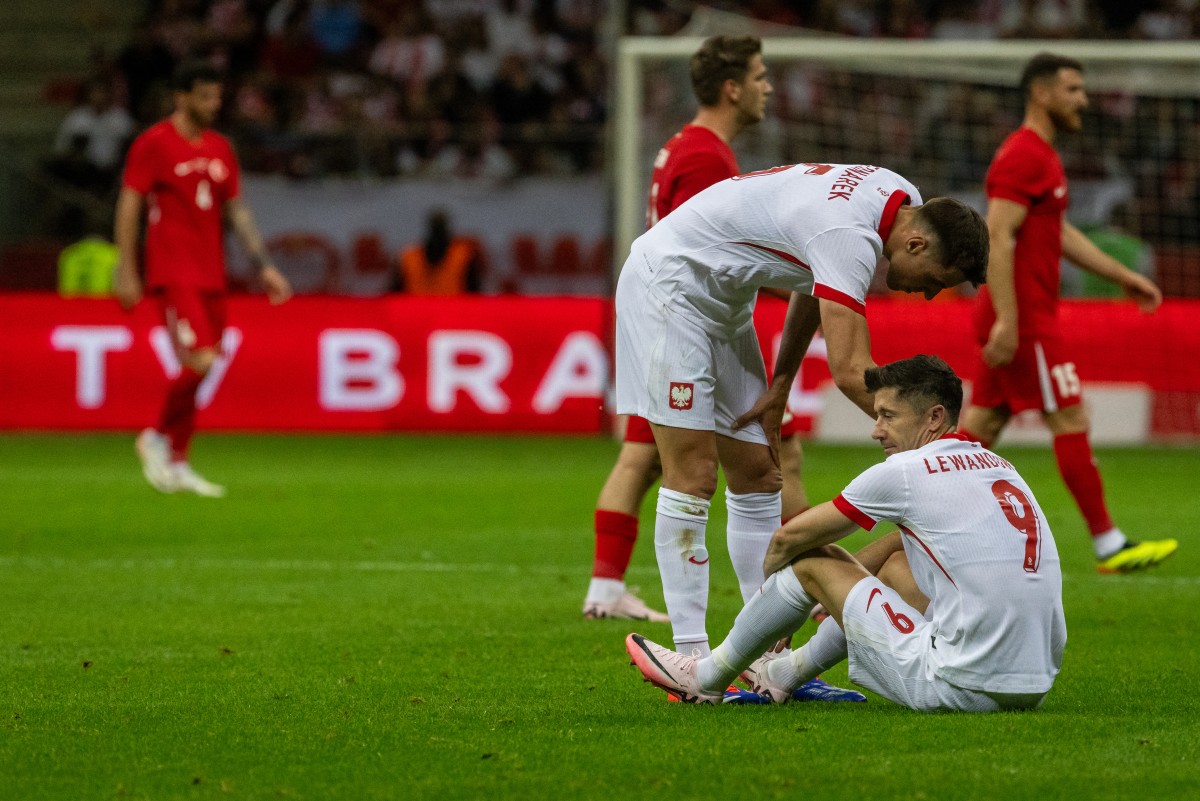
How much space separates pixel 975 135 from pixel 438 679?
12.0 m

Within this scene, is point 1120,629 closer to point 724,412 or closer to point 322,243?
point 724,412

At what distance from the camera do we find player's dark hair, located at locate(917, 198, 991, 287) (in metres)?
4.57

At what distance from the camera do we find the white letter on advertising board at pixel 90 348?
14969mm

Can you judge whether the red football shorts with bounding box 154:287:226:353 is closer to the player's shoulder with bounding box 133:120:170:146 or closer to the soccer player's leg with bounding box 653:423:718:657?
the player's shoulder with bounding box 133:120:170:146

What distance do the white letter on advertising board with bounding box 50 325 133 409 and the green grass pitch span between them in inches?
176

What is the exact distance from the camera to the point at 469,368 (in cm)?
1509

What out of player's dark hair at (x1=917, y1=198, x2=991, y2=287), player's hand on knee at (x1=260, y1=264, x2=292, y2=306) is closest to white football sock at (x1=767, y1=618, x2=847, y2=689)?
player's dark hair at (x1=917, y1=198, x2=991, y2=287)

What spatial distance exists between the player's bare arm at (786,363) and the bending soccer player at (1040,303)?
108 inches

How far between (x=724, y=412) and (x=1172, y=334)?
384 inches

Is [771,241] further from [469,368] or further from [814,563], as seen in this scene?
[469,368]

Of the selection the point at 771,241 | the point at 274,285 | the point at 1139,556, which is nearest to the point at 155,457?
the point at 274,285

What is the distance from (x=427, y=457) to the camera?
13594 millimetres

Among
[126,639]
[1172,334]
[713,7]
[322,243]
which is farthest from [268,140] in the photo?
[126,639]

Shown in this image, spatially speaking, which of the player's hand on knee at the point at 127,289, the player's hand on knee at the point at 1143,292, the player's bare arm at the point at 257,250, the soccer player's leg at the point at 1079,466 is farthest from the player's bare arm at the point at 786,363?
the player's hand on knee at the point at 127,289
